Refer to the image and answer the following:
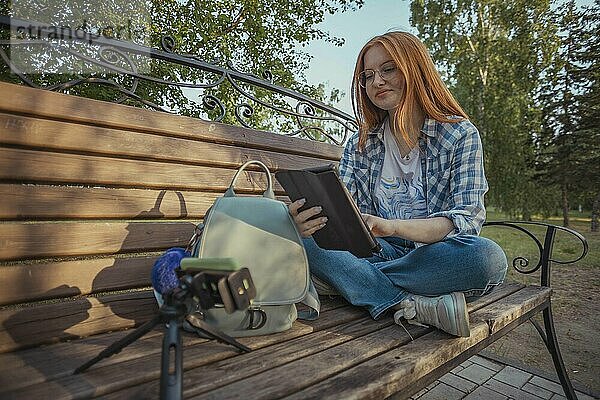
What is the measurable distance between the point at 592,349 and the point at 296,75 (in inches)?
192

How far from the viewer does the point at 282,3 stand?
211 inches

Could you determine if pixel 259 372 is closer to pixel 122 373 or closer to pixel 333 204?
pixel 122 373

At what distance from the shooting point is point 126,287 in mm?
1329

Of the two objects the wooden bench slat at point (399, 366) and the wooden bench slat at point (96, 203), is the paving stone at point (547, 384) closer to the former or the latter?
the wooden bench slat at point (399, 366)

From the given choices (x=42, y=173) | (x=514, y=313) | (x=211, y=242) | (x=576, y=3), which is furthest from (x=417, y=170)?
(x=576, y=3)

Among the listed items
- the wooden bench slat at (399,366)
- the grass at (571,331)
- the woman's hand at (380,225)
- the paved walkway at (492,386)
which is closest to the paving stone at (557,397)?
the paved walkway at (492,386)

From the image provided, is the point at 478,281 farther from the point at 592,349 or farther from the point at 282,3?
the point at 282,3

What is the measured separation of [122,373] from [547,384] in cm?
204

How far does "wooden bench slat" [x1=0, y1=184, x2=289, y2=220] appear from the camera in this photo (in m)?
1.14

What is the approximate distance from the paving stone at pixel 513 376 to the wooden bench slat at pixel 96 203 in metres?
1.75

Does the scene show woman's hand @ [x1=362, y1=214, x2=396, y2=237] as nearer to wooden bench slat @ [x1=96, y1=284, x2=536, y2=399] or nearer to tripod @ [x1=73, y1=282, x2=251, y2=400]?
wooden bench slat @ [x1=96, y1=284, x2=536, y2=399]

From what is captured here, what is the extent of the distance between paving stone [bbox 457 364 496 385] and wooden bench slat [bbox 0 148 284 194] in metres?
1.54

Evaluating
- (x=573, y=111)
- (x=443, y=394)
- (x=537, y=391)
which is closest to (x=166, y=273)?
(x=443, y=394)

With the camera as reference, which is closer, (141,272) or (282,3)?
(141,272)
